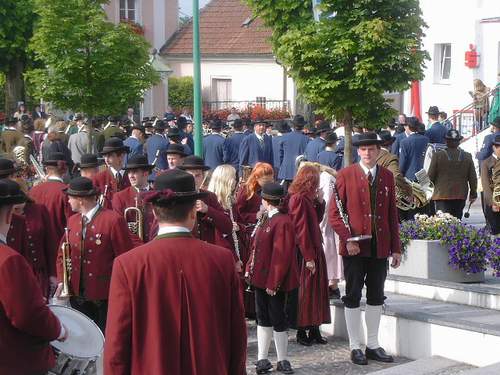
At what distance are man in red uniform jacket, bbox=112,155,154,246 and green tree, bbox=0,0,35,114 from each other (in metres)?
26.4

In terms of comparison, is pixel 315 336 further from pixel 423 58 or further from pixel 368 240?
pixel 423 58

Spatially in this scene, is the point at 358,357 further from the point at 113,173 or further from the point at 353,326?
the point at 113,173

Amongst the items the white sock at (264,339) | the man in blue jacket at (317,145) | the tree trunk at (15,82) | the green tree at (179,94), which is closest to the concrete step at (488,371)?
the white sock at (264,339)

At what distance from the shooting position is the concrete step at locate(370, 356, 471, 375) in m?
8.52

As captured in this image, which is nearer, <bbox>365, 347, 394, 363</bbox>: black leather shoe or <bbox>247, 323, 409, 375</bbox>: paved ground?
<bbox>247, 323, 409, 375</bbox>: paved ground

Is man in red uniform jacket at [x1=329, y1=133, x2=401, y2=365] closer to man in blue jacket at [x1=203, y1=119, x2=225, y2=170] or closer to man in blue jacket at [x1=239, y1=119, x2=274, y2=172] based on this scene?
man in blue jacket at [x1=239, y1=119, x2=274, y2=172]

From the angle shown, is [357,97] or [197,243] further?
[357,97]

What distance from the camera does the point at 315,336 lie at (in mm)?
10172

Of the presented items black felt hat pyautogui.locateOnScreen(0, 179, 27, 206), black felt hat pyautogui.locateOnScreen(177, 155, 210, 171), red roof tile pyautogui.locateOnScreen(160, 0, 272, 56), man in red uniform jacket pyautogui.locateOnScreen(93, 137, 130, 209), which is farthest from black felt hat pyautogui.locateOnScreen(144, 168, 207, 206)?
red roof tile pyautogui.locateOnScreen(160, 0, 272, 56)

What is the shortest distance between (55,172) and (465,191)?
23.5 feet

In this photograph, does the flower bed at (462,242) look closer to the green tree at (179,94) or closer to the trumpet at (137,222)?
the trumpet at (137,222)

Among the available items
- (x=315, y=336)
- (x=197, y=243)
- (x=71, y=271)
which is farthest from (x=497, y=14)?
(x=197, y=243)

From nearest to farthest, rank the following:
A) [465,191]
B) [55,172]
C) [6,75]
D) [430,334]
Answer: [430,334], [55,172], [465,191], [6,75]

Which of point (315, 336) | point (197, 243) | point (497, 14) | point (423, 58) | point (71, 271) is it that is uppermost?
point (497, 14)
